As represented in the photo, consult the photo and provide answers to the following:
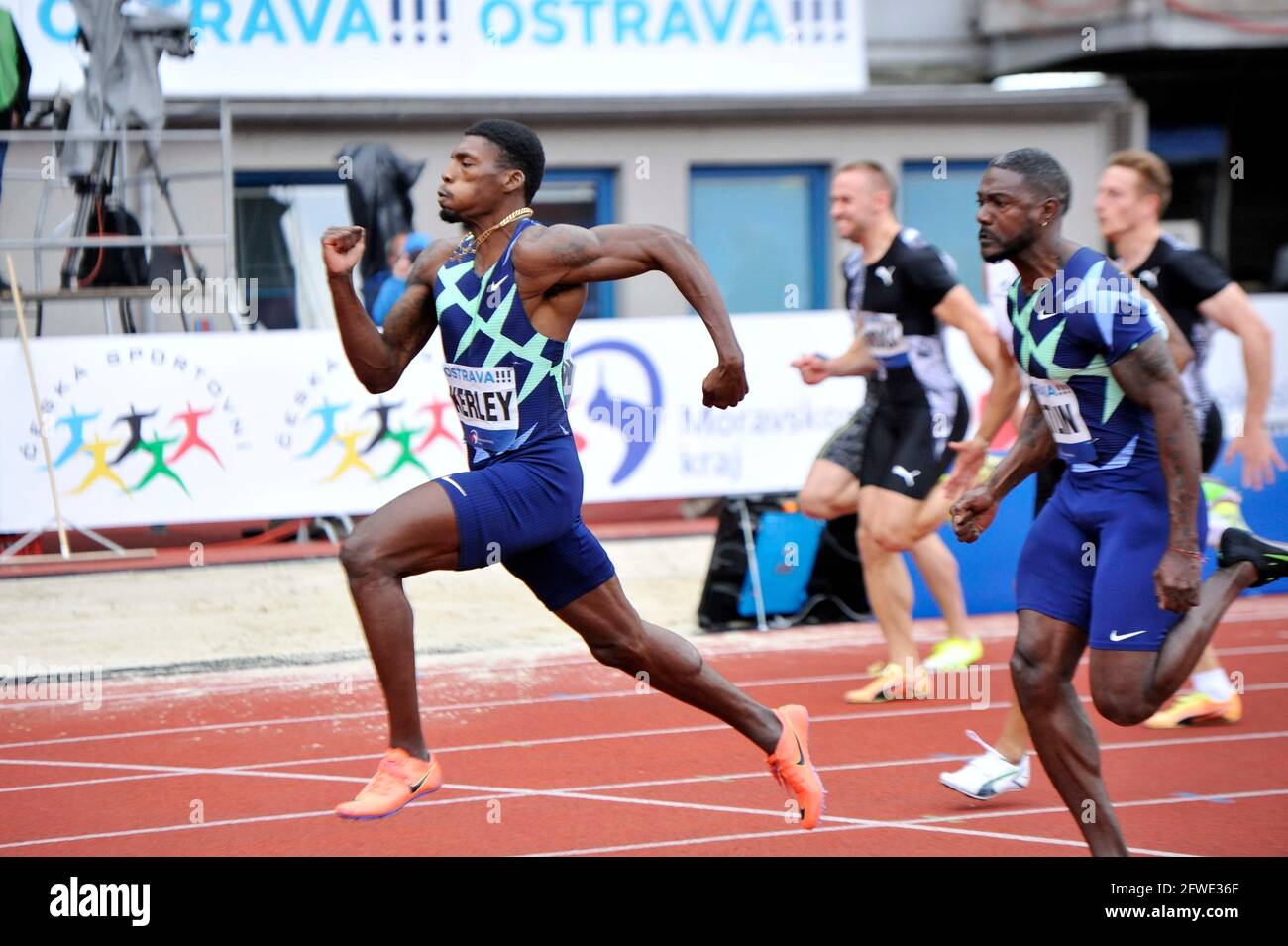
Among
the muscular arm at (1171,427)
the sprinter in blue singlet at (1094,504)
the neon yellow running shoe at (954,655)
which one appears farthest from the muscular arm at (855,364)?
the muscular arm at (1171,427)

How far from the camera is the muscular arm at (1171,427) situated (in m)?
4.51

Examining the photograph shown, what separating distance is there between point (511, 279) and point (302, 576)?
6.37m

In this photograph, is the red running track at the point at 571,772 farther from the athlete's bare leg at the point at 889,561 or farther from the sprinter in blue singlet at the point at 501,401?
the sprinter in blue singlet at the point at 501,401

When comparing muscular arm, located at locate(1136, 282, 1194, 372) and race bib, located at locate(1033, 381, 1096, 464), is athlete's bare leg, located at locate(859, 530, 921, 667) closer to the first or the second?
muscular arm, located at locate(1136, 282, 1194, 372)

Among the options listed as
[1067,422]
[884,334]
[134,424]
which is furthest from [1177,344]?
[134,424]

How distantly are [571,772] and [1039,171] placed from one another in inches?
114

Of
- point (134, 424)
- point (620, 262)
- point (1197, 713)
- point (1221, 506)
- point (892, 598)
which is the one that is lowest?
point (1197, 713)

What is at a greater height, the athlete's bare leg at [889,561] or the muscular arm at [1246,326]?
the muscular arm at [1246,326]

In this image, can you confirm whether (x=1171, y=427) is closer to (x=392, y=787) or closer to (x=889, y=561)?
(x=392, y=787)

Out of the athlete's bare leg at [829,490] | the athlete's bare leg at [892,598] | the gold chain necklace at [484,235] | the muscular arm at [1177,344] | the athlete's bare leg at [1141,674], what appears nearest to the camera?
the athlete's bare leg at [1141,674]

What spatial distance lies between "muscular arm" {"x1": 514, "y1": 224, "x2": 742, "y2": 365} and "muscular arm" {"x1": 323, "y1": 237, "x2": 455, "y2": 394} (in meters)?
0.42

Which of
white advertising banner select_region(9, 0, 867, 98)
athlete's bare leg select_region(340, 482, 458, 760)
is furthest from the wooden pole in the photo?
athlete's bare leg select_region(340, 482, 458, 760)

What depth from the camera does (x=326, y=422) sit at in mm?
11055

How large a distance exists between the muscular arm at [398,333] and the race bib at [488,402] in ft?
0.73
